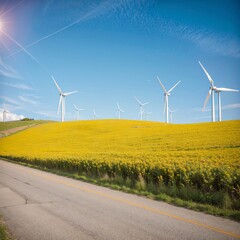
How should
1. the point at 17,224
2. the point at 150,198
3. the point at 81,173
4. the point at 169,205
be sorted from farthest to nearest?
the point at 81,173 → the point at 150,198 → the point at 169,205 → the point at 17,224

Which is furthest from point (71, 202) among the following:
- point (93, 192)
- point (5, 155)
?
point (5, 155)

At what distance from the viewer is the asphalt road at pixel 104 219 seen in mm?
5797

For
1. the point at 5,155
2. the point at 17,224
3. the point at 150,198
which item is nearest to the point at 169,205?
the point at 150,198

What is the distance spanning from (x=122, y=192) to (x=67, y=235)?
578 centimetres

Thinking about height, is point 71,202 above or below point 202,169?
below

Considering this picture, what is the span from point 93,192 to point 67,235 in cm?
546

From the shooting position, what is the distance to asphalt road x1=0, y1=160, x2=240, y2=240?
5797 millimetres

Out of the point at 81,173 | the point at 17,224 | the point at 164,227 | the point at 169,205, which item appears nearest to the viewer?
the point at 164,227

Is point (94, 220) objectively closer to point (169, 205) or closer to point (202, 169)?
point (169, 205)

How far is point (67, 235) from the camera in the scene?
579cm

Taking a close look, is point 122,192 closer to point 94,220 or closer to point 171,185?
point 171,185

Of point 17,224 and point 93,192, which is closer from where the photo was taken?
point 17,224

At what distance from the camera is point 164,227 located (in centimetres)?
622

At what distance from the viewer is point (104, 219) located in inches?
274
